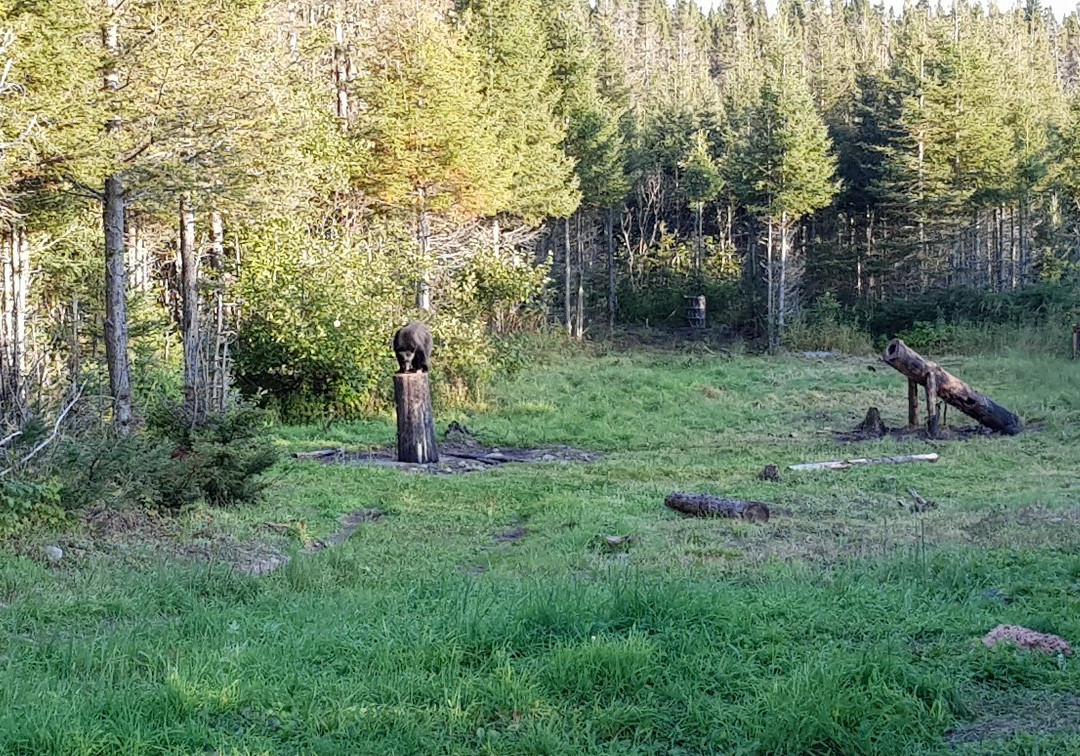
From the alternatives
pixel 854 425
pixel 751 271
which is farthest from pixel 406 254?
pixel 751 271

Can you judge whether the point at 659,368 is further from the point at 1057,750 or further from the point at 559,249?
the point at 1057,750

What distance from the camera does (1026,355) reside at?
31.3 meters

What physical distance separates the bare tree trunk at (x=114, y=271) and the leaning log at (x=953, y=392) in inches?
476

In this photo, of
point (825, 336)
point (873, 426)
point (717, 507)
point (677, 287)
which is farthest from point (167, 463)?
point (677, 287)

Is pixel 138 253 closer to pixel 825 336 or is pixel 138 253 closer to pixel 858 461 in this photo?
pixel 858 461

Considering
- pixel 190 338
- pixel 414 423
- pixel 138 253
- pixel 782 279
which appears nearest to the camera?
pixel 190 338

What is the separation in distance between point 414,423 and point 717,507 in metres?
6.02

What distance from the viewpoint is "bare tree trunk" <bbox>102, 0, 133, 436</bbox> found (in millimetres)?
12094

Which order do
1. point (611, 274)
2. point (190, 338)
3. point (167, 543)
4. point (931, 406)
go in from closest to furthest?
1. point (167, 543)
2. point (190, 338)
3. point (931, 406)
4. point (611, 274)

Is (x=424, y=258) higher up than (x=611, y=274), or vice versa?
(x=611, y=274)

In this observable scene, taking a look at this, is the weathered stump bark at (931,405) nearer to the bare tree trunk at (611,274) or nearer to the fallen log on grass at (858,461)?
the fallen log on grass at (858,461)

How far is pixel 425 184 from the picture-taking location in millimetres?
24656

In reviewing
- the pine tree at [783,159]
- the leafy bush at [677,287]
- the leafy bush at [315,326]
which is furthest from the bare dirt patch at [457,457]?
the leafy bush at [677,287]

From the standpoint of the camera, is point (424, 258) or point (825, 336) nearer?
point (424, 258)
